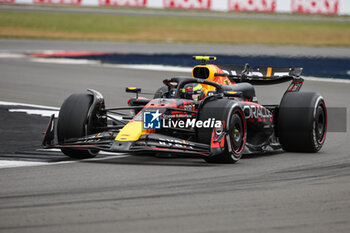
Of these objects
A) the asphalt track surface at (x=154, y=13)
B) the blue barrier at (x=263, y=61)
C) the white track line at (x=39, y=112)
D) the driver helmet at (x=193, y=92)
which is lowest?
the white track line at (x=39, y=112)

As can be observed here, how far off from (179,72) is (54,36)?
14076 millimetres

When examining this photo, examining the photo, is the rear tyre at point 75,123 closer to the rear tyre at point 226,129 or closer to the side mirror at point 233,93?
the rear tyre at point 226,129

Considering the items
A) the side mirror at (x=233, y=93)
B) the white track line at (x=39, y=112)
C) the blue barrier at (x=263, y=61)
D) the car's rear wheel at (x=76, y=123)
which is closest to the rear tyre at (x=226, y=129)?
the side mirror at (x=233, y=93)

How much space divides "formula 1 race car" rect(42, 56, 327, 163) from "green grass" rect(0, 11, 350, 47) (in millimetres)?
20507

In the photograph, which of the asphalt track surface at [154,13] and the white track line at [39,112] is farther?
the asphalt track surface at [154,13]

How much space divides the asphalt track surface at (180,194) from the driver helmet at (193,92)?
0.89 metres

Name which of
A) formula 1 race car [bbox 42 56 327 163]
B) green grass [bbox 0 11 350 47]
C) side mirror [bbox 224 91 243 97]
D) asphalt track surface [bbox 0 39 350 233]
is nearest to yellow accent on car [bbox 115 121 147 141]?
formula 1 race car [bbox 42 56 327 163]

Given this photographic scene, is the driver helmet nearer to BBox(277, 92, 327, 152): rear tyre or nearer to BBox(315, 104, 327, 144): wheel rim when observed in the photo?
BBox(277, 92, 327, 152): rear tyre

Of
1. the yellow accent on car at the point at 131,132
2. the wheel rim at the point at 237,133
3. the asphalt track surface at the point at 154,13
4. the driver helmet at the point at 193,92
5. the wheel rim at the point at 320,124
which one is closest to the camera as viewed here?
the yellow accent on car at the point at 131,132

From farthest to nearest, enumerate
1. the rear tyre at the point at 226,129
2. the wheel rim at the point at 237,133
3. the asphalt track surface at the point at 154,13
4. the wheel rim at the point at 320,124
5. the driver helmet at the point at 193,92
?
the asphalt track surface at the point at 154,13
the wheel rim at the point at 320,124
the driver helmet at the point at 193,92
the wheel rim at the point at 237,133
the rear tyre at the point at 226,129

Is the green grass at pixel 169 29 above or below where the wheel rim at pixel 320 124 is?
above

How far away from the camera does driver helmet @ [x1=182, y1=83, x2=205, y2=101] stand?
10.0m

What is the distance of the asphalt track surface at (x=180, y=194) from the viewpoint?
6.20m

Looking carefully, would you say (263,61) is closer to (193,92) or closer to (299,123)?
(299,123)
